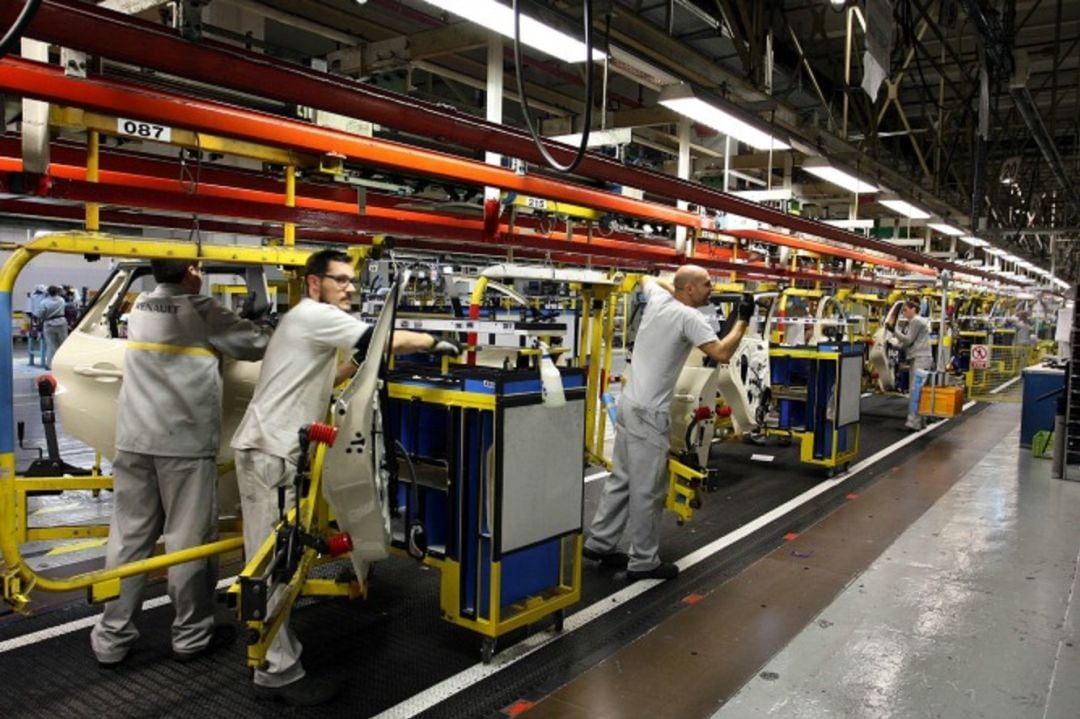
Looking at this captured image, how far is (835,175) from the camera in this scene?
24.1 feet

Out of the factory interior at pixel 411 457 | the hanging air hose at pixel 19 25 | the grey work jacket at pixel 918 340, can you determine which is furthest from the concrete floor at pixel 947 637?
the grey work jacket at pixel 918 340

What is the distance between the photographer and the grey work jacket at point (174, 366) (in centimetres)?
356

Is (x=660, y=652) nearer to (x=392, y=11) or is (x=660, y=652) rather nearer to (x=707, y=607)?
(x=707, y=607)

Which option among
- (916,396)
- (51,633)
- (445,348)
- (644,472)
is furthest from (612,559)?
(916,396)

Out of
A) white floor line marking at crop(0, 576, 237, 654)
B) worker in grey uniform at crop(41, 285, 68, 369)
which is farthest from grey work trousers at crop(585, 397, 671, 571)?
worker in grey uniform at crop(41, 285, 68, 369)

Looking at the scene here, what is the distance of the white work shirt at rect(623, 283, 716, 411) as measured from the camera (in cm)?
476

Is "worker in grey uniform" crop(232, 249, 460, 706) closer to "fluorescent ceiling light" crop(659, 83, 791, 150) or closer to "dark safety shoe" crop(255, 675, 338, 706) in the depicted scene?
"dark safety shoe" crop(255, 675, 338, 706)

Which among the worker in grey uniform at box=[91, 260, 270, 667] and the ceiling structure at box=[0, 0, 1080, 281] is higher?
the ceiling structure at box=[0, 0, 1080, 281]

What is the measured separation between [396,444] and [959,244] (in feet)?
66.5

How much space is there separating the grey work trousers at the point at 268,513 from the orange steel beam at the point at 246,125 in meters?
1.47

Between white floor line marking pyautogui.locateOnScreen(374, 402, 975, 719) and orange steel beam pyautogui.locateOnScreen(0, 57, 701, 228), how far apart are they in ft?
8.71

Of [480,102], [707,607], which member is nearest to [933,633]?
[707,607]

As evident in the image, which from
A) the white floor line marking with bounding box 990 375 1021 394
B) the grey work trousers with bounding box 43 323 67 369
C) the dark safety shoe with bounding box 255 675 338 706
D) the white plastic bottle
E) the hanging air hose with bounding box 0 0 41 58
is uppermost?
the hanging air hose with bounding box 0 0 41 58

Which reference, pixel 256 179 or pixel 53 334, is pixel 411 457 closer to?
pixel 256 179
